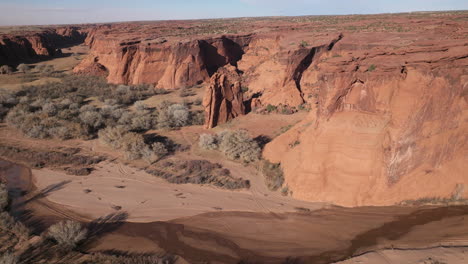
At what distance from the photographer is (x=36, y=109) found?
25.2 metres

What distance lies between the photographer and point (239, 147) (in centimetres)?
1672

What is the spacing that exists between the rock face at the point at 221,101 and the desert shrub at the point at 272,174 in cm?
705

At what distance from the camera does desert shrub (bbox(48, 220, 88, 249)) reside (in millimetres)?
10008

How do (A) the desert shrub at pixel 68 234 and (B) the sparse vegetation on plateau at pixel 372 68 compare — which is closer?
(A) the desert shrub at pixel 68 234

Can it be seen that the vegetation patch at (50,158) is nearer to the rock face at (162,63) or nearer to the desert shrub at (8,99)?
the desert shrub at (8,99)

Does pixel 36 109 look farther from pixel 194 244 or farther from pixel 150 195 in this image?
pixel 194 244

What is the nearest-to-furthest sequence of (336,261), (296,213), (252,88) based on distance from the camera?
(336,261), (296,213), (252,88)

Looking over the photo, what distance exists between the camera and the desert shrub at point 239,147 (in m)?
16.3

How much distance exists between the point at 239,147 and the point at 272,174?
10.4ft

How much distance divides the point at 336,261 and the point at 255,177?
6.52 metres

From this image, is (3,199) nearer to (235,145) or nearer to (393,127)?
(235,145)

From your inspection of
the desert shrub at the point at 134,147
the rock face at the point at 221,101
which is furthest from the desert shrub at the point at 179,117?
the desert shrub at the point at 134,147

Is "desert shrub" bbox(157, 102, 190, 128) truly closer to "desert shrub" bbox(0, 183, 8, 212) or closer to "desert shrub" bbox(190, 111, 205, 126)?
"desert shrub" bbox(190, 111, 205, 126)

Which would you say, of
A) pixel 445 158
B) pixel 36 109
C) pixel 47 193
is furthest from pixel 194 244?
pixel 36 109
